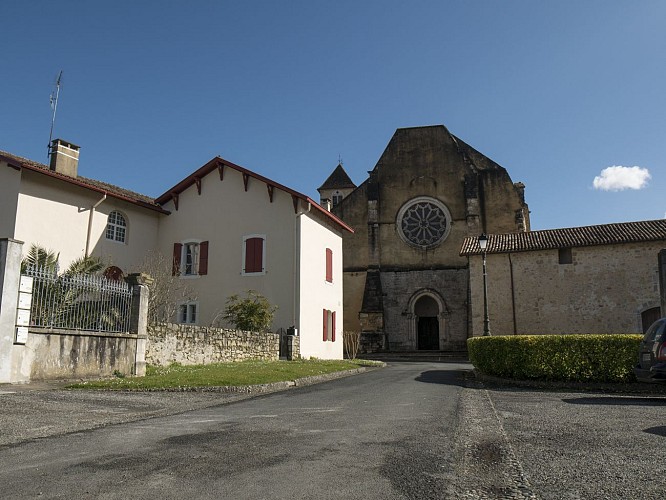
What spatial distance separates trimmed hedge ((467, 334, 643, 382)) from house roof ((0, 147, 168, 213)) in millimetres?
14809

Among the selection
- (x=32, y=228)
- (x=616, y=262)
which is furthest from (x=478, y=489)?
(x=616, y=262)

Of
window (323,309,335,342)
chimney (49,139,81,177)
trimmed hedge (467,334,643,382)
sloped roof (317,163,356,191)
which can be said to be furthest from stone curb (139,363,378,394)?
sloped roof (317,163,356,191)

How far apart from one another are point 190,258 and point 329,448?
19240 mm

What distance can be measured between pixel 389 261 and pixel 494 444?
29.5 metres

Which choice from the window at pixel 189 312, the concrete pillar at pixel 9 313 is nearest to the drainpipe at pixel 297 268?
the window at pixel 189 312

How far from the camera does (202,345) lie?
1633 centimetres

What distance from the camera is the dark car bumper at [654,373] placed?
29.3 feet

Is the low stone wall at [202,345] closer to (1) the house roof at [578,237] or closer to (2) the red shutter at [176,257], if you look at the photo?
(2) the red shutter at [176,257]

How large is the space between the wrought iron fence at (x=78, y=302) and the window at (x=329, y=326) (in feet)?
39.4

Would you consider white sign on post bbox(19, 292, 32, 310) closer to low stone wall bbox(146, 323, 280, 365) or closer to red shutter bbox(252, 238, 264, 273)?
low stone wall bbox(146, 323, 280, 365)

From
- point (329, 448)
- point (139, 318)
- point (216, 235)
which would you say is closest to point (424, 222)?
point (216, 235)

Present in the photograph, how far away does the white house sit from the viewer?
1994cm

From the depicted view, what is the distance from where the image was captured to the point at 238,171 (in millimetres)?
23172

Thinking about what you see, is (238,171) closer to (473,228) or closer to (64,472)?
(473,228)
